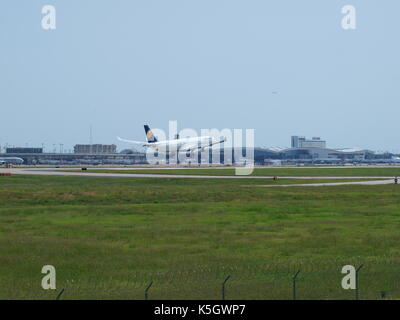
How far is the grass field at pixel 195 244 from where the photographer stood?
2256cm

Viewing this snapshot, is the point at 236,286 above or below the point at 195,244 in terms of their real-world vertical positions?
above

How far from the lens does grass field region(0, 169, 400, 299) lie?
888 inches

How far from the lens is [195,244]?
36531mm

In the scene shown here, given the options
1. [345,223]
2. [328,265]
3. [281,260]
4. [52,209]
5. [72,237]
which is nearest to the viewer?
[328,265]

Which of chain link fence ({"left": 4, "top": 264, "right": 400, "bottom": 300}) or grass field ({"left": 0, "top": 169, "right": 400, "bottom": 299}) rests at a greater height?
chain link fence ({"left": 4, "top": 264, "right": 400, "bottom": 300})

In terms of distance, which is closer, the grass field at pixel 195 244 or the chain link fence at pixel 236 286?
the chain link fence at pixel 236 286

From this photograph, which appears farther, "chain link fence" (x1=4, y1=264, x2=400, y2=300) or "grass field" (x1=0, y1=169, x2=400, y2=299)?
"grass field" (x1=0, y1=169, x2=400, y2=299)

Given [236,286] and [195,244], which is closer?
[236,286]

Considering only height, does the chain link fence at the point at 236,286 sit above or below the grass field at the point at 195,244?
above

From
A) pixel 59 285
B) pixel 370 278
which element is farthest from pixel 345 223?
pixel 59 285
